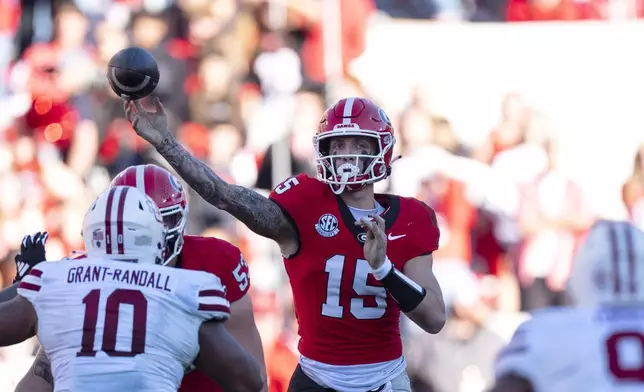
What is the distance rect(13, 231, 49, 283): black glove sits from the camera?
16.8ft

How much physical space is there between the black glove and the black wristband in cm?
130

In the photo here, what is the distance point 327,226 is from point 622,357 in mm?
2069

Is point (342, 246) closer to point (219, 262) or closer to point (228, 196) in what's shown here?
point (228, 196)

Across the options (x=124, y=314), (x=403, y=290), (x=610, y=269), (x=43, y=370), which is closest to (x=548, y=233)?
(x=403, y=290)

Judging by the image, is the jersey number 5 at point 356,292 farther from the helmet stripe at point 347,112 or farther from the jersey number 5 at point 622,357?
the jersey number 5 at point 622,357

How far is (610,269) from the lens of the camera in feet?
12.7

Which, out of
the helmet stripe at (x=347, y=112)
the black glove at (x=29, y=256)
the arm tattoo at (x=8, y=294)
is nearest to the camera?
the arm tattoo at (x=8, y=294)

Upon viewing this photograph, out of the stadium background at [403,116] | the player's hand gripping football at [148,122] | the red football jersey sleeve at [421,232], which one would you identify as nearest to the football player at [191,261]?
the player's hand gripping football at [148,122]

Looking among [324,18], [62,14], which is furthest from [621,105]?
[62,14]

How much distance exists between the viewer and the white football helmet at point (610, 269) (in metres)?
3.88

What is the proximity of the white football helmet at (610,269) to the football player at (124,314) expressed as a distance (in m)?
1.08

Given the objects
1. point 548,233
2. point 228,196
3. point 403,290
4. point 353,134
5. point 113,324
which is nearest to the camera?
point 113,324

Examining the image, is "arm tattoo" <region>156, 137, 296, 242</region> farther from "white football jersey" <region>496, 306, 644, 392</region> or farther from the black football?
"white football jersey" <region>496, 306, 644, 392</region>

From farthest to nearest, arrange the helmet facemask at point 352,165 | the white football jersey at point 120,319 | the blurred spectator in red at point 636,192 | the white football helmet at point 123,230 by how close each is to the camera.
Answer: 1. the blurred spectator in red at point 636,192
2. the helmet facemask at point 352,165
3. the white football helmet at point 123,230
4. the white football jersey at point 120,319
